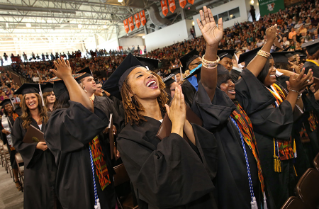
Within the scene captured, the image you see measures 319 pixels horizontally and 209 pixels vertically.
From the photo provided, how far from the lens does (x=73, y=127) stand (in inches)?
68.3

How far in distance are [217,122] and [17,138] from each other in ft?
9.55

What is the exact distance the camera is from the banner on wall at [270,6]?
15.4 metres

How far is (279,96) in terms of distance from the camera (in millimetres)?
2312

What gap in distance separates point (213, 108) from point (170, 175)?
0.62 m

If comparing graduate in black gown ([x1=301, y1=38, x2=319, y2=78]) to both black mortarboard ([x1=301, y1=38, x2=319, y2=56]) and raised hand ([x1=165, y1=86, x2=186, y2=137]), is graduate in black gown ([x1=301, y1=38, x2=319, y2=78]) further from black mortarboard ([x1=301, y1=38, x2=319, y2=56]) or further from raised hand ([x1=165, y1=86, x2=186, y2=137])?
raised hand ([x1=165, y1=86, x2=186, y2=137])

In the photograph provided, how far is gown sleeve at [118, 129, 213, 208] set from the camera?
1.12 m

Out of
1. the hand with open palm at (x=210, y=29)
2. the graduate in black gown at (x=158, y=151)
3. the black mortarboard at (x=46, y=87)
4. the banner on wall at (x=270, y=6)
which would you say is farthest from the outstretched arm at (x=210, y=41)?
the banner on wall at (x=270, y=6)

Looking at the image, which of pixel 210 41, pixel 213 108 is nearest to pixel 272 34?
pixel 210 41

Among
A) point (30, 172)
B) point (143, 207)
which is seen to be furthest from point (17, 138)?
point (143, 207)

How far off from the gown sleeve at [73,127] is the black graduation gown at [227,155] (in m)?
0.91

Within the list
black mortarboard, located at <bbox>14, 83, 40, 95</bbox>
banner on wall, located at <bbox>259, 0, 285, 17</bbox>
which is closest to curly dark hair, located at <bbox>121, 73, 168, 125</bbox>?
black mortarboard, located at <bbox>14, 83, 40, 95</bbox>

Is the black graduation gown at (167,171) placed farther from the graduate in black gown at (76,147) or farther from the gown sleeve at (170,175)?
the graduate in black gown at (76,147)

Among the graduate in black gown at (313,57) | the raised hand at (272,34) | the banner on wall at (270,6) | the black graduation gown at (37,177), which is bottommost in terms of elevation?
the black graduation gown at (37,177)

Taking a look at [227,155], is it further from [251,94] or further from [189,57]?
[189,57]
